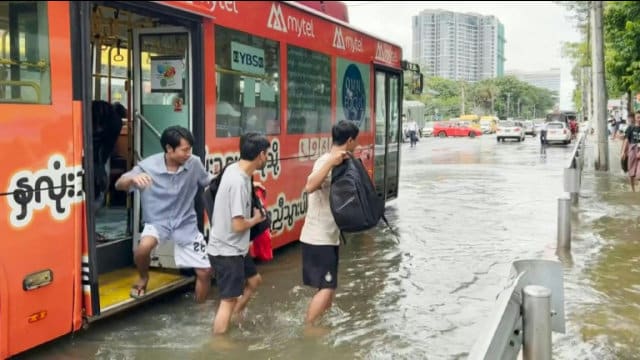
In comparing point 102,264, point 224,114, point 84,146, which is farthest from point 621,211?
point 84,146

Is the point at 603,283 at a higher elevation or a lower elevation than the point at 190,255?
lower

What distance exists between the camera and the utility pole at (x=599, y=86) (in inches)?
717

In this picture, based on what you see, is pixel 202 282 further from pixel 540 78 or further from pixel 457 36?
pixel 540 78

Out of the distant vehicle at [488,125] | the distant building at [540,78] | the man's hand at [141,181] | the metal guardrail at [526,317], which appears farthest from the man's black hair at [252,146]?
the distant building at [540,78]

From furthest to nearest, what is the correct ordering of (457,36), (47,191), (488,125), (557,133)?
(488,125), (557,133), (457,36), (47,191)

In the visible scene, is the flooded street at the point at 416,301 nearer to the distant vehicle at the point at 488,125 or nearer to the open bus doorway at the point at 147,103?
the open bus doorway at the point at 147,103

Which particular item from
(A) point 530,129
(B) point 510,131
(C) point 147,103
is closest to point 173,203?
(C) point 147,103

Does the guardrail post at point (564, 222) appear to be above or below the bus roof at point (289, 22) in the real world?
below

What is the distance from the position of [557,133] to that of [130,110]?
32572mm

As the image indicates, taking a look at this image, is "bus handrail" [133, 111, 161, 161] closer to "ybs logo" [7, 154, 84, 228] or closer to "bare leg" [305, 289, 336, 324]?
"ybs logo" [7, 154, 84, 228]

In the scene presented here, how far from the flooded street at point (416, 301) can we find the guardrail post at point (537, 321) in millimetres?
2017

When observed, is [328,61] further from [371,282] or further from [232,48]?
[371,282]

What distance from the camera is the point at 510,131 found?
42.2 metres

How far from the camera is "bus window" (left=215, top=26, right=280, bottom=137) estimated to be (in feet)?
19.7
